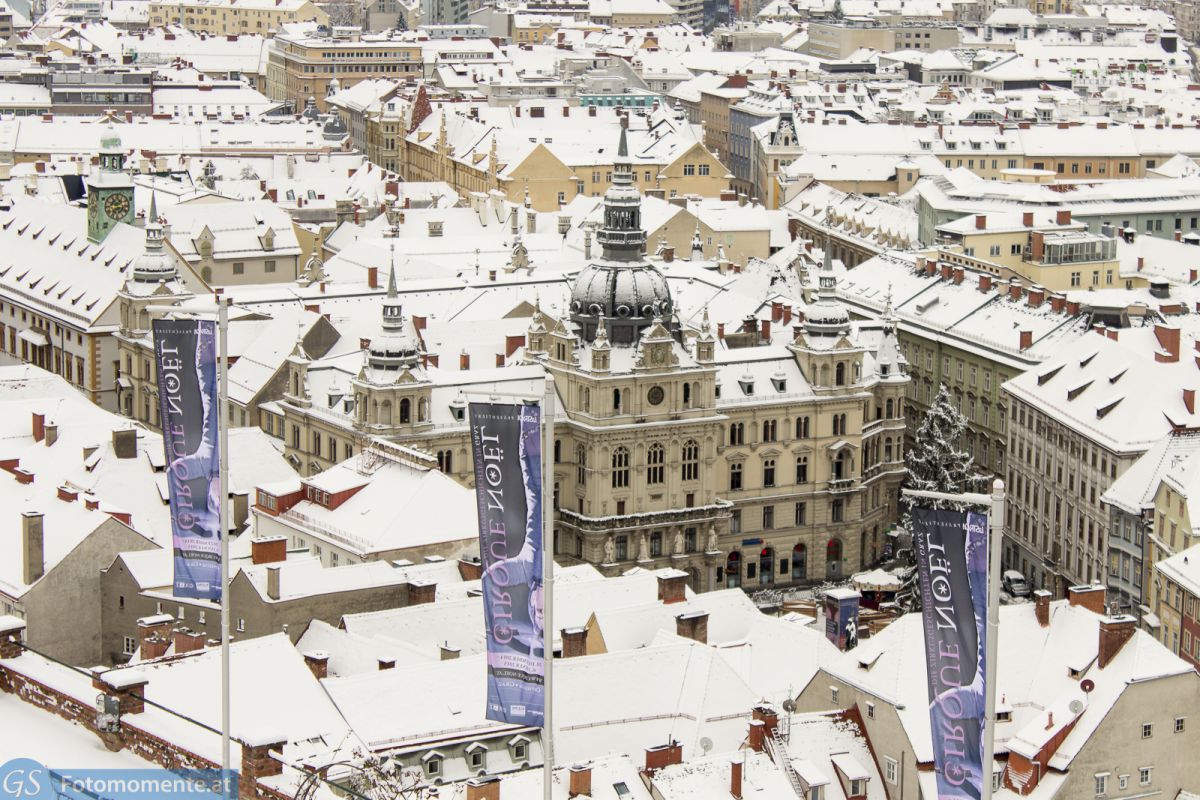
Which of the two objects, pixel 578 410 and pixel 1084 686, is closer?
pixel 1084 686

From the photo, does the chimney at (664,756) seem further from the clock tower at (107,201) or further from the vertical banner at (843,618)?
the clock tower at (107,201)

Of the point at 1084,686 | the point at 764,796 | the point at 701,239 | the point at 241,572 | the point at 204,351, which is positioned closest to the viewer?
the point at 204,351

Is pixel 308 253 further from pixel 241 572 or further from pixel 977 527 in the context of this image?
pixel 977 527

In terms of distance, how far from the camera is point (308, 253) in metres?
192

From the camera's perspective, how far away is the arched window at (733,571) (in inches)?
5349

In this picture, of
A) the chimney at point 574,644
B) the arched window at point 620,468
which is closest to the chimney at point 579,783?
the chimney at point 574,644

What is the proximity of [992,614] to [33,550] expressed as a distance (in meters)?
56.0

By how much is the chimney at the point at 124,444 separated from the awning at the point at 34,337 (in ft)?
169

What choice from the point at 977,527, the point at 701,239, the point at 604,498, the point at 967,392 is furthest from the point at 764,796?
the point at 701,239

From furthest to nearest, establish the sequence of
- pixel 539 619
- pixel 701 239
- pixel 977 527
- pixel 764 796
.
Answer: pixel 701 239, pixel 764 796, pixel 539 619, pixel 977 527

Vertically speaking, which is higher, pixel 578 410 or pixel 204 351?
pixel 204 351

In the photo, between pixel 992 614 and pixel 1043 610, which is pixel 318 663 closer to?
pixel 1043 610

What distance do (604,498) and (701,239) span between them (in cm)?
6192

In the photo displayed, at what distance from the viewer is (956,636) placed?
54.2m
